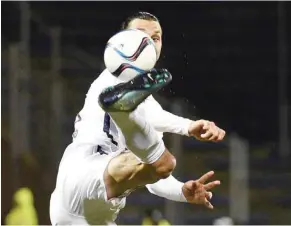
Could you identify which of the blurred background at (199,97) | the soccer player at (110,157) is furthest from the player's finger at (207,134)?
the blurred background at (199,97)

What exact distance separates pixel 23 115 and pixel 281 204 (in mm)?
714

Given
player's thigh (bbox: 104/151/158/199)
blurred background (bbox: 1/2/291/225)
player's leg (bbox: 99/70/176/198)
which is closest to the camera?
player's leg (bbox: 99/70/176/198)

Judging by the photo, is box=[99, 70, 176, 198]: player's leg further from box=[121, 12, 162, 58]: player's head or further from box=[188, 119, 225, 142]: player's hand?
box=[121, 12, 162, 58]: player's head

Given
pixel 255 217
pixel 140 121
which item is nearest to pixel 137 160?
pixel 140 121

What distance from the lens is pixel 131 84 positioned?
2.60ft

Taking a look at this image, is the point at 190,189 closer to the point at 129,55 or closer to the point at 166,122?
the point at 166,122

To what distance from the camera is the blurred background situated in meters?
1.68

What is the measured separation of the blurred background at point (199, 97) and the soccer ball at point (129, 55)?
Answer: 2.57 ft

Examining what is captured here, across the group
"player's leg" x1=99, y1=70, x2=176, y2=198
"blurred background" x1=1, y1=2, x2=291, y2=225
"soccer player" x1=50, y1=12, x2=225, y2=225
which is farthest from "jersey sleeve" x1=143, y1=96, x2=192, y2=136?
"blurred background" x1=1, y1=2, x2=291, y2=225

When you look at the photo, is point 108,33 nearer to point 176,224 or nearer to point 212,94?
point 212,94

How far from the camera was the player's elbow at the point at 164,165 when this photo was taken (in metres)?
0.89

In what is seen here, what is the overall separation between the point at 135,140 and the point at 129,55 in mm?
114

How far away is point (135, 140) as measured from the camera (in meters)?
0.84

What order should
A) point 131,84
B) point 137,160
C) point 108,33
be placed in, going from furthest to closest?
1. point 108,33
2. point 137,160
3. point 131,84
